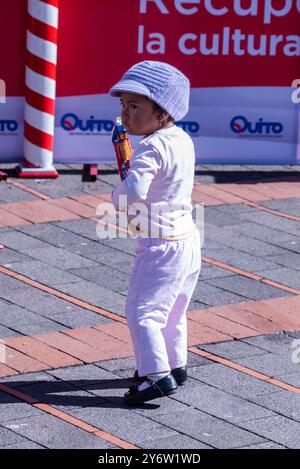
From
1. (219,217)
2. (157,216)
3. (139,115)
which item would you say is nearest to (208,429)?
(157,216)

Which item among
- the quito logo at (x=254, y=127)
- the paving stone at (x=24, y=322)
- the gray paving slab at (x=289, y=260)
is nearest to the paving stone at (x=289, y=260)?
the gray paving slab at (x=289, y=260)

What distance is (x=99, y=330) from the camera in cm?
675

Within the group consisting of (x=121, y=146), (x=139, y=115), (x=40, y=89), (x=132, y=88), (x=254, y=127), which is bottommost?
(x=254, y=127)

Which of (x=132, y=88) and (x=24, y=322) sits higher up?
(x=132, y=88)

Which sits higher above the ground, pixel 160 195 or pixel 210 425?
pixel 160 195

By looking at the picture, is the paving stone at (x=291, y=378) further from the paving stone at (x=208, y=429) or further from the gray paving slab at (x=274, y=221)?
the gray paving slab at (x=274, y=221)

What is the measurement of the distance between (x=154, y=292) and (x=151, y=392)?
0.50 meters

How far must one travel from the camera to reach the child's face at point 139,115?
5688 millimetres

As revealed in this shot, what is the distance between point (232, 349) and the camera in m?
6.57

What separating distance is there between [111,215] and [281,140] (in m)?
2.24

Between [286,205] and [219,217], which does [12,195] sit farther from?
[286,205]
